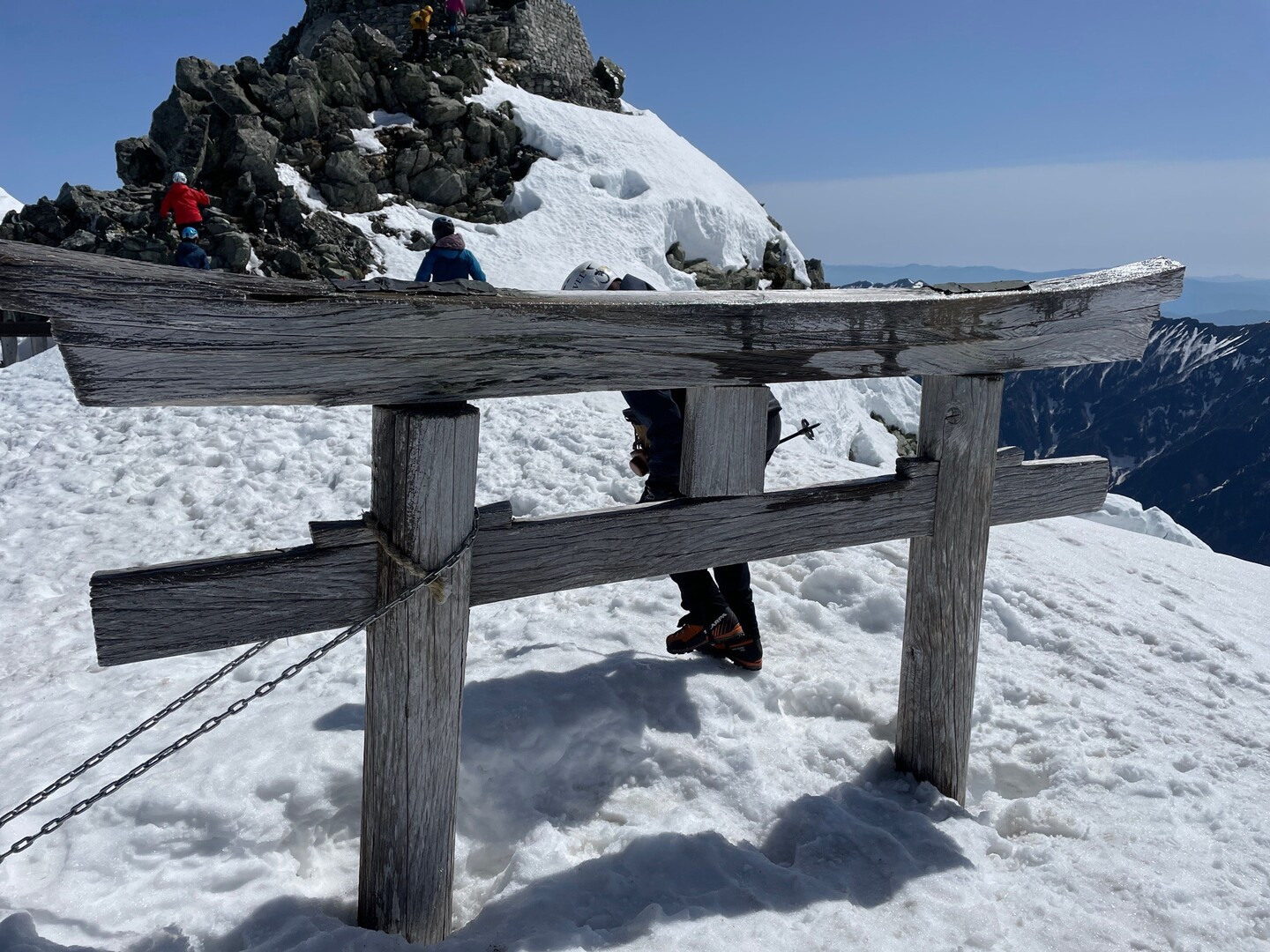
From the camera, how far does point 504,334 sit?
2.49 m

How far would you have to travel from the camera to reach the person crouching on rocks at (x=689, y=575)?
13.5 feet

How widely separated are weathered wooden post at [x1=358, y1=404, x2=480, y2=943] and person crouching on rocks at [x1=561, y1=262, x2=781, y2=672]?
1614mm

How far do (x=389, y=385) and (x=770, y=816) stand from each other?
2.34m

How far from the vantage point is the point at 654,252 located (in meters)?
24.3

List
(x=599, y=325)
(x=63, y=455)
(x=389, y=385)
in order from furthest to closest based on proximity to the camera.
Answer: (x=63, y=455), (x=599, y=325), (x=389, y=385)

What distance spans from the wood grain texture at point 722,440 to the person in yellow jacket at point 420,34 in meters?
27.4

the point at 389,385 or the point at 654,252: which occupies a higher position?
the point at 654,252

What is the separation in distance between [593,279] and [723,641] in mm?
1906

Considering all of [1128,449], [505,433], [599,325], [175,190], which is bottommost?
[1128,449]

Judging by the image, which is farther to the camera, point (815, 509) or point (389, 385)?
point (815, 509)

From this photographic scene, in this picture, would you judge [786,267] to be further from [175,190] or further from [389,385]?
[389,385]

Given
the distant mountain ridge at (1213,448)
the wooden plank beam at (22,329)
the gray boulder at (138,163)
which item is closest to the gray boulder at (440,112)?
the gray boulder at (138,163)

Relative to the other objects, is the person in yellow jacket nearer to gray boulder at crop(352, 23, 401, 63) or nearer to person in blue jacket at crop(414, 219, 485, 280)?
gray boulder at crop(352, 23, 401, 63)

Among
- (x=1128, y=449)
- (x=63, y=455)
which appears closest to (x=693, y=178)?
(x=63, y=455)
